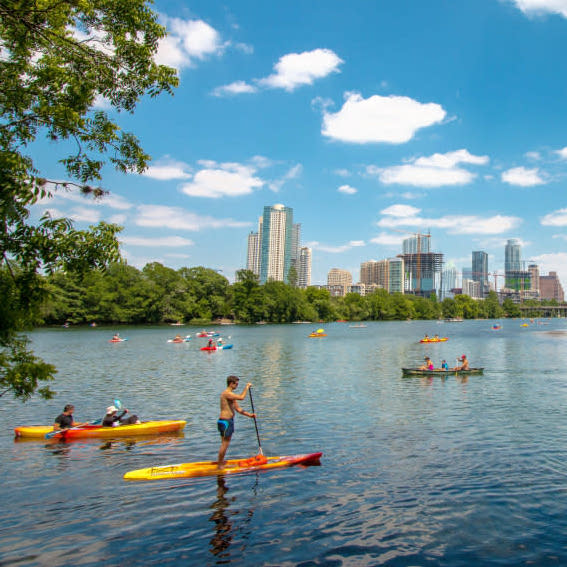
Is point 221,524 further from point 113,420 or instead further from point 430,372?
point 430,372

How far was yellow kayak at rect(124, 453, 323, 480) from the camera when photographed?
14.3m

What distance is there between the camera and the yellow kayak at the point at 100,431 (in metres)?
19.4

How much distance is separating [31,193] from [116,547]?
25.2 ft

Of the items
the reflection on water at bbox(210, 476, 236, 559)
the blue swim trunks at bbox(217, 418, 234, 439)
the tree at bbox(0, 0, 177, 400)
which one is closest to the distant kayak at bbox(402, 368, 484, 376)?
the blue swim trunks at bbox(217, 418, 234, 439)

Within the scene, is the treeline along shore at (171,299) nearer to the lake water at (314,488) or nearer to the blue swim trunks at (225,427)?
the lake water at (314,488)

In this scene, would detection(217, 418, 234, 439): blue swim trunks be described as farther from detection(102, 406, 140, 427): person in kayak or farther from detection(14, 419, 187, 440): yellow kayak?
detection(102, 406, 140, 427): person in kayak

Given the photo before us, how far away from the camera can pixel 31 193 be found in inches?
278

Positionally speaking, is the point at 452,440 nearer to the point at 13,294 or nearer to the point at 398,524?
the point at 398,524

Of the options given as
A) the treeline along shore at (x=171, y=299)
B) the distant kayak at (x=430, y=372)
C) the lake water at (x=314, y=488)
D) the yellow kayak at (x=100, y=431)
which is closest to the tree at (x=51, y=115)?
the lake water at (x=314, y=488)

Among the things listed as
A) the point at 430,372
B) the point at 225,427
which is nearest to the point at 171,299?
the point at 430,372

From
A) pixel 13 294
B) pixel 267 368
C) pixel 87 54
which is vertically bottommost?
pixel 267 368

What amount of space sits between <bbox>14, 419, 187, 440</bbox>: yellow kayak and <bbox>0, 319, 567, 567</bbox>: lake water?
56cm

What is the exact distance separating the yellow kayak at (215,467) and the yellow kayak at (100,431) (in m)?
5.31

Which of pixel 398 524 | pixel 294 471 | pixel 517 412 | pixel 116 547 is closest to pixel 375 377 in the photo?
pixel 517 412
